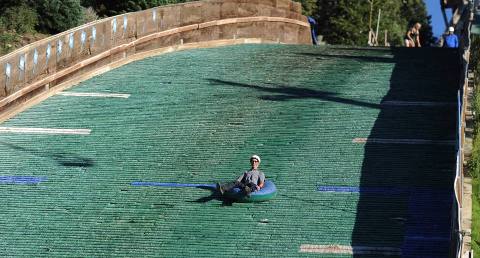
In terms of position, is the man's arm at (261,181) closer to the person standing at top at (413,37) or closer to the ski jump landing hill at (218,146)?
the ski jump landing hill at (218,146)

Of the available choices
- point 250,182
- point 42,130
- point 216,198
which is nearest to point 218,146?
point 216,198

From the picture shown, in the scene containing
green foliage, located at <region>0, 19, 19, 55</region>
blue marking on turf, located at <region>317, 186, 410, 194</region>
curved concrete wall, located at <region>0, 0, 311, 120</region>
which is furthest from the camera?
green foliage, located at <region>0, 19, 19, 55</region>

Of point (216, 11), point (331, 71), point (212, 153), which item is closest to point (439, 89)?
point (331, 71)

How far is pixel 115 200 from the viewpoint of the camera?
68.4 feet

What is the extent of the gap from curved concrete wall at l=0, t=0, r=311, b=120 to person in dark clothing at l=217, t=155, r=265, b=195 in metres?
7.25

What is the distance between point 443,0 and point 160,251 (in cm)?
2951

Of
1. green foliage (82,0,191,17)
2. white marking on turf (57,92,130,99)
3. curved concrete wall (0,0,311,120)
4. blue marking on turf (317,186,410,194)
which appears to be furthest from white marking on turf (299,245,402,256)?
green foliage (82,0,191,17)

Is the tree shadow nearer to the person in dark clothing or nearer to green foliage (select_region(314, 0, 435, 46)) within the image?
the person in dark clothing

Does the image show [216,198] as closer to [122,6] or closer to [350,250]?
[350,250]

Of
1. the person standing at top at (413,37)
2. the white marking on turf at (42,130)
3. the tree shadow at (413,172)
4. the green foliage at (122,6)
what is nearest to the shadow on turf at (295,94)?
the tree shadow at (413,172)

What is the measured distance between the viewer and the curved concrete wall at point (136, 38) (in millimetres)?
26719

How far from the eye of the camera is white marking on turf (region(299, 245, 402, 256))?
59.9 ft

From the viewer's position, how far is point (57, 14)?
110ft

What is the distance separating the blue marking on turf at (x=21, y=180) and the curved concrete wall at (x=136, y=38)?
3.96m
